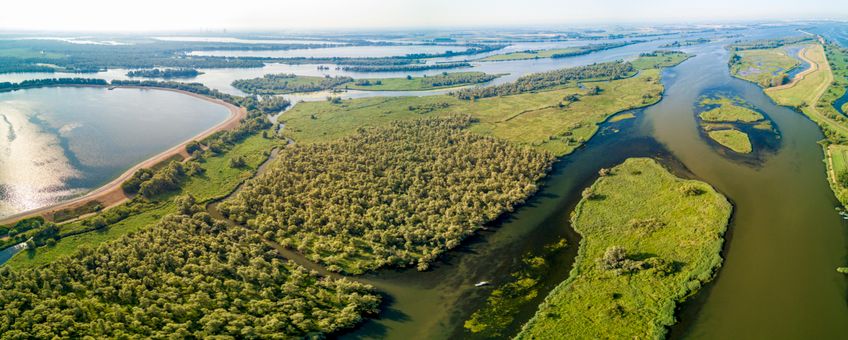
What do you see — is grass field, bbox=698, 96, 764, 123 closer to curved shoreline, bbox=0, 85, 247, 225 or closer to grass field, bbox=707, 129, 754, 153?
grass field, bbox=707, 129, 754, 153

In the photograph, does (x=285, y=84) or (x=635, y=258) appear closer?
(x=635, y=258)

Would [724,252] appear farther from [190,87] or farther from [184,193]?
[190,87]

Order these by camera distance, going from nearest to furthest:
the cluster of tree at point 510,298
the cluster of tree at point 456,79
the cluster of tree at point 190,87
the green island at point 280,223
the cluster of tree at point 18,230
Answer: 1. the cluster of tree at point 510,298
2. the green island at point 280,223
3. the cluster of tree at point 18,230
4. the cluster of tree at point 190,87
5. the cluster of tree at point 456,79

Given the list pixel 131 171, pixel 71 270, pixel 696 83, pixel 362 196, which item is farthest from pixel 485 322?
pixel 696 83

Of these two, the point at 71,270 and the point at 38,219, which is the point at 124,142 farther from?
the point at 71,270

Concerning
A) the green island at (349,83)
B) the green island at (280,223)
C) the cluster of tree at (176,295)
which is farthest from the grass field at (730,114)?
the cluster of tree at (176,295)

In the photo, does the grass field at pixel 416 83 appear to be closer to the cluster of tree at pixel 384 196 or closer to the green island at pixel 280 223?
the green island at pixel 280 223

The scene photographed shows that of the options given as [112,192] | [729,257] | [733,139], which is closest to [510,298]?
[729,257]
